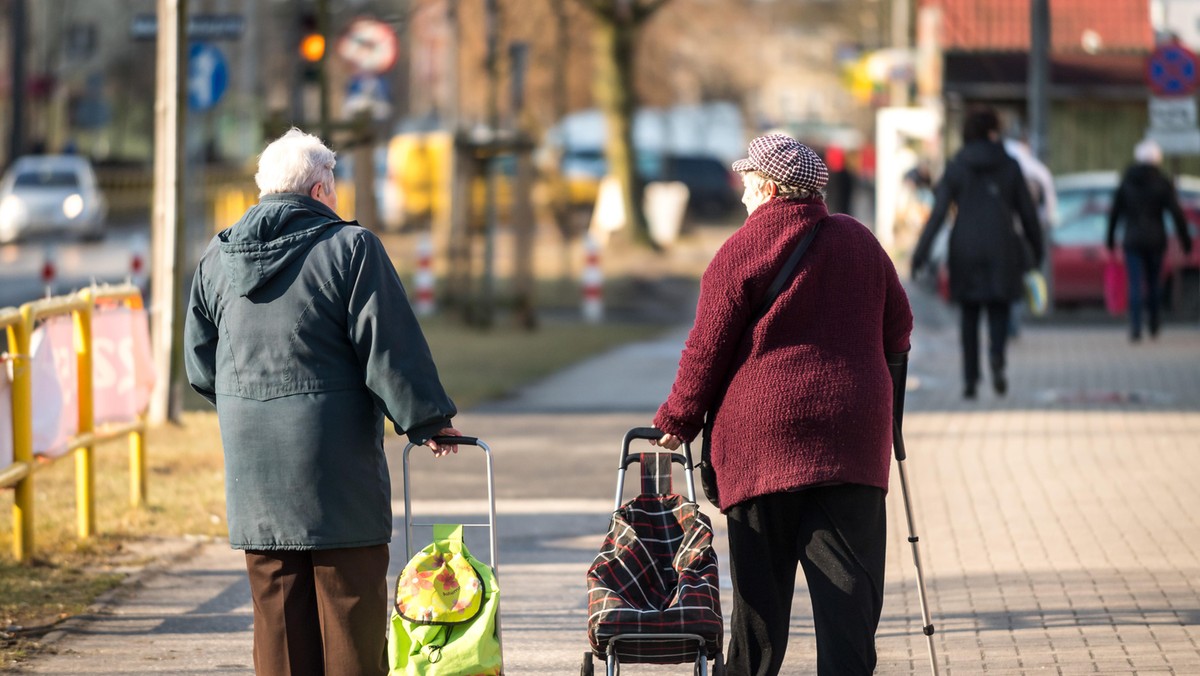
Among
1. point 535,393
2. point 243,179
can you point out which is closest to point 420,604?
point 535,393

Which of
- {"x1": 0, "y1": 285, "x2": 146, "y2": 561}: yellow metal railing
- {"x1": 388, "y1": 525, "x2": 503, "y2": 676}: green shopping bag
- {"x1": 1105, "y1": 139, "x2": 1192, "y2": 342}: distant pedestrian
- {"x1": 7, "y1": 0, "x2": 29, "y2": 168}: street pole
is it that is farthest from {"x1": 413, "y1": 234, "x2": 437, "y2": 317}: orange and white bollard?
{"x1": 7, "y1": 0, "x2": 29, "y2": 168}: street pole

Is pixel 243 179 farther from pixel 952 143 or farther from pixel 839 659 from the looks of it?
pixel 839 659

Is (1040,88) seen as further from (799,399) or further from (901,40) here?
(901,40)

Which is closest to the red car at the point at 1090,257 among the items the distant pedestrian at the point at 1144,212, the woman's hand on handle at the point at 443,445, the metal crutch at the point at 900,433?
the distant pedestrian at the point at 1144,212

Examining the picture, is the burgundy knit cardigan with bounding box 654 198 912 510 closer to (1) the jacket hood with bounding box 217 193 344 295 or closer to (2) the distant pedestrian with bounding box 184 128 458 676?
(2) the distant pedestrian with bounding box 184 128 458 676

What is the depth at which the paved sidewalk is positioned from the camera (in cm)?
659

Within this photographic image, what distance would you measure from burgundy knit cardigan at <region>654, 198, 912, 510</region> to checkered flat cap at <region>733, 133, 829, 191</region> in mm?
67

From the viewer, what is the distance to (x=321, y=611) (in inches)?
197

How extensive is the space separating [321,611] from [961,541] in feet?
14.5

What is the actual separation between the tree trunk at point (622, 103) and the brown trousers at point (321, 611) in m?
28.9

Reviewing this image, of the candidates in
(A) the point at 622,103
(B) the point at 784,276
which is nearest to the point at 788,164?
(B) the point at 784,276

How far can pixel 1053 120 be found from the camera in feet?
97.7

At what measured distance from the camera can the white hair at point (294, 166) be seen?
5.00 m

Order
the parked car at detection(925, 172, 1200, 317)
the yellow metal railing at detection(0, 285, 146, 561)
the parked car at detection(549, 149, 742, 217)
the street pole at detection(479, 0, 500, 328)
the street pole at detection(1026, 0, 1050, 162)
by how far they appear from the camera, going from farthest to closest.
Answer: the parked car at detection(549, 149, 742, 217) < the street pole at detection(1026, 0, 1050, 162) < the parked car at detection(925, 172, 1200, 317) < the street pole at detection(479, 0, 500, 328) < the yellow metal railing at detection(0, 285, 146, 561)
